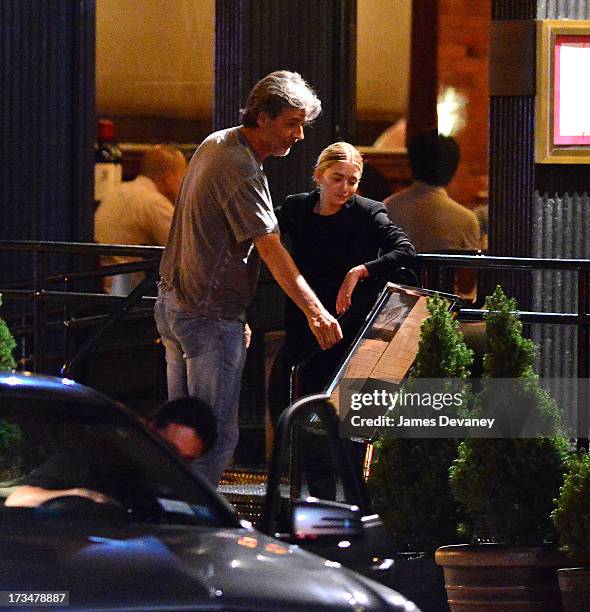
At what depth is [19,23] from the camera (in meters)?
11.1

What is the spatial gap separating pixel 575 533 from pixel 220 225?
1852 millimetres

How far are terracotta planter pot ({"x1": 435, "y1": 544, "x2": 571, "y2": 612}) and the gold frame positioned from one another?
3.00 metres

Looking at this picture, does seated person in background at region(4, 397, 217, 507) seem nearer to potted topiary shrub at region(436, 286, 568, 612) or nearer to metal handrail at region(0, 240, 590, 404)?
potted topiary shrub at region(436, 286, 568, 612)

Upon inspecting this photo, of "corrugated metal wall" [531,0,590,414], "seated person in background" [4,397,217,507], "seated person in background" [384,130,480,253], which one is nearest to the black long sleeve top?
"corrugated metal wall" [531,0,590,414]

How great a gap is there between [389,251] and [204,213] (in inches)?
50.7

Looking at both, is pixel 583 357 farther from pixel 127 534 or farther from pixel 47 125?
pixel 47 125

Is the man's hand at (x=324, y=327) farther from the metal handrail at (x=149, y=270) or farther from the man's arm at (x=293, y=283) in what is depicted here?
the metal handrail at (x=149, y=270)

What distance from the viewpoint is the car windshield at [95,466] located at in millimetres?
4383

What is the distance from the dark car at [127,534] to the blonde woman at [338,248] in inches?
115

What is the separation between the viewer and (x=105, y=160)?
37.0 ft

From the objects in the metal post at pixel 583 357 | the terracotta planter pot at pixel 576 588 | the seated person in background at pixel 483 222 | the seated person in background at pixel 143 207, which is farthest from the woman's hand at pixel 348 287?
the seated person in background at pixel 143 207

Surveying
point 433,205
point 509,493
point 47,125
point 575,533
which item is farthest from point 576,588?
point 47,125

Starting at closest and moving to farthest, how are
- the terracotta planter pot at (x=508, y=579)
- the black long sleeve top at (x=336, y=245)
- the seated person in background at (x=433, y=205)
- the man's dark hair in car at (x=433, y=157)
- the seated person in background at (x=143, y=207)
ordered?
the terracotta planter pot at (x=508, y=579), the black long sleeve top at (x=336, y=245), the seated person in background at (x=433, y=205), the man's dark hair in car at (x=433, y=157), the seated person in background at (x=143, y=207)

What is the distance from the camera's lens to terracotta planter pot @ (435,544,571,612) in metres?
6.79
